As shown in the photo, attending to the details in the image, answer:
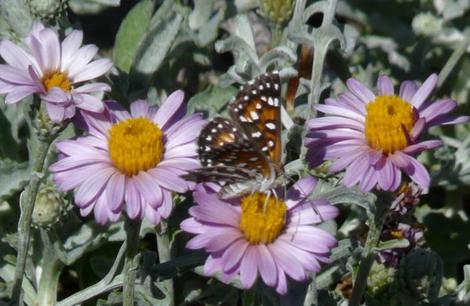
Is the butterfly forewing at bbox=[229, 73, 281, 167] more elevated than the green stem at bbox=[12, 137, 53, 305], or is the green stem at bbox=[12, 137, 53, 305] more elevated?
the butterfly forewing at bbox=[229, 73, 281, 167]

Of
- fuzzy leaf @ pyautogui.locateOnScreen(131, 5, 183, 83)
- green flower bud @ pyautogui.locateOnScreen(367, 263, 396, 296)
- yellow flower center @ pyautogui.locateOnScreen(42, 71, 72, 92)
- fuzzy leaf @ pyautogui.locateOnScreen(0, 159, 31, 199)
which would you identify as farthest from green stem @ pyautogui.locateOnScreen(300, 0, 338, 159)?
fuzzy leaf @ pyautogui.locateOnScreen(0, 159, 31, 199)

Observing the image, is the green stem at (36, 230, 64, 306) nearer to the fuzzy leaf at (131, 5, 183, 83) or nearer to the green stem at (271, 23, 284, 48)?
the fuzzy leaf at (131, 5, 183, 83)

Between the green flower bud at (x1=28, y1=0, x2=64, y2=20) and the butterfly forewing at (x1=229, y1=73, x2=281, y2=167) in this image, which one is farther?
the green flower bud at (x1=28, y1=0, x2=64, y2=20)

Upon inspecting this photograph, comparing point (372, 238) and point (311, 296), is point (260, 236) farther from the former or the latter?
point (311, 296)

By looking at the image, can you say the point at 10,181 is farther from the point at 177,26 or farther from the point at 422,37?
the point at 422,37

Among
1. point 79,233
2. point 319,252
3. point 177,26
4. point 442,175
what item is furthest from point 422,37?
point 319,252

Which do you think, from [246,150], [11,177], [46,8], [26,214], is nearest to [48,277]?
[11,177]

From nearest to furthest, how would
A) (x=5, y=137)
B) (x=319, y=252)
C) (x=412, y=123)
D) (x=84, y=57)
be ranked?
(x=319, y=252) < (x=412, y=123) < (x=84, y=57) < (x=5, y=137)
